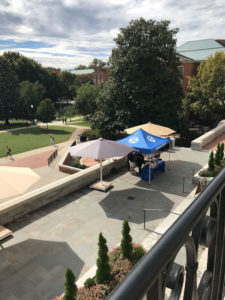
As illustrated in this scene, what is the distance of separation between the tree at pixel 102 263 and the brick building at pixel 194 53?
34417 mm

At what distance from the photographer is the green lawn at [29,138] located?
3158 cm

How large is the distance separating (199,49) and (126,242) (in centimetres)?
4494

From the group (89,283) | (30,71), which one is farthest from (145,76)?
(30,71)

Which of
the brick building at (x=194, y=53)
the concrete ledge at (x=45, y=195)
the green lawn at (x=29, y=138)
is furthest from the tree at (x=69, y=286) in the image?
the brick building at (x=194, y=53)

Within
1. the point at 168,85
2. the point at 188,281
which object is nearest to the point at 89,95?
the point at 168,85

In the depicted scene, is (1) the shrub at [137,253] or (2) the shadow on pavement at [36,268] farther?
(1) the shrub at [137,253]

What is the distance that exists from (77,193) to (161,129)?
7423mm

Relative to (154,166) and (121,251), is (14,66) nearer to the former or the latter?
(154,166)

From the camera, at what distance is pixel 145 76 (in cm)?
2398

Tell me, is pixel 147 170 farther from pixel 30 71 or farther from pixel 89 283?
pixel 30 71

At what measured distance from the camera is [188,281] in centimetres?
129

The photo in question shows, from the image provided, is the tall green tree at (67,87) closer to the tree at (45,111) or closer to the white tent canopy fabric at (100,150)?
the tree at (45,111)

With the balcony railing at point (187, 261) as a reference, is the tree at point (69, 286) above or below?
below

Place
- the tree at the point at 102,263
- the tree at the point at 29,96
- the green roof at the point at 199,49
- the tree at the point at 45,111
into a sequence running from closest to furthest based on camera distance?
the tree at the point at 102,263
the green roof at the point at 199,49
the tree at the point at 45,111
the tree at the point at 29,96
